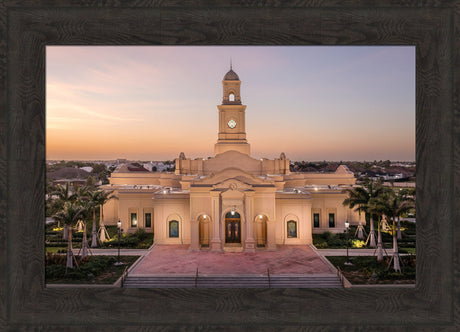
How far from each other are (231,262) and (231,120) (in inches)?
745

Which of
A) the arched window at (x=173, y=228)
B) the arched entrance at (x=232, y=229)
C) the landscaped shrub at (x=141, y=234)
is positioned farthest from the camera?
the landscaped shrub at (x=141, y=234)

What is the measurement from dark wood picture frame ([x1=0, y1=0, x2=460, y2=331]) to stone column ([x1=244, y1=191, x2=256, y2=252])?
629 inches

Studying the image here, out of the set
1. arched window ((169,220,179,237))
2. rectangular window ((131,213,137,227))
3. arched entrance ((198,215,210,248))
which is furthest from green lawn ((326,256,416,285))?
rectangular window ((131,213,137,227))

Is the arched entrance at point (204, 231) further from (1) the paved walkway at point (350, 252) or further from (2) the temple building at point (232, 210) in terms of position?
(1) the paved walkway at point (350, 252)

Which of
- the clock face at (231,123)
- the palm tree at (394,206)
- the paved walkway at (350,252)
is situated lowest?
the paved walkway at (350,252)

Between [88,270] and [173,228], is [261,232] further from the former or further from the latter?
[88,270]

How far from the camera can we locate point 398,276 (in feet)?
63.0

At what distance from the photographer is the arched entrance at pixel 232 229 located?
25.9 metres

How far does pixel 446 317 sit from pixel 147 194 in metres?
28.8

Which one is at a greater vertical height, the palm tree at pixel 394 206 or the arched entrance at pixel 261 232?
the palm tree at pixel 394 206

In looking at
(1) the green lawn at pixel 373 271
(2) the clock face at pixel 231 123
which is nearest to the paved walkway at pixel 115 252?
(1) the green lawn at pixel 373 271

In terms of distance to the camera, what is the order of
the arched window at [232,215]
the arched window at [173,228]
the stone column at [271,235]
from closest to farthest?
the stone column at [271,235] → the arched window at [232,215] → the arched window at [173,228]
